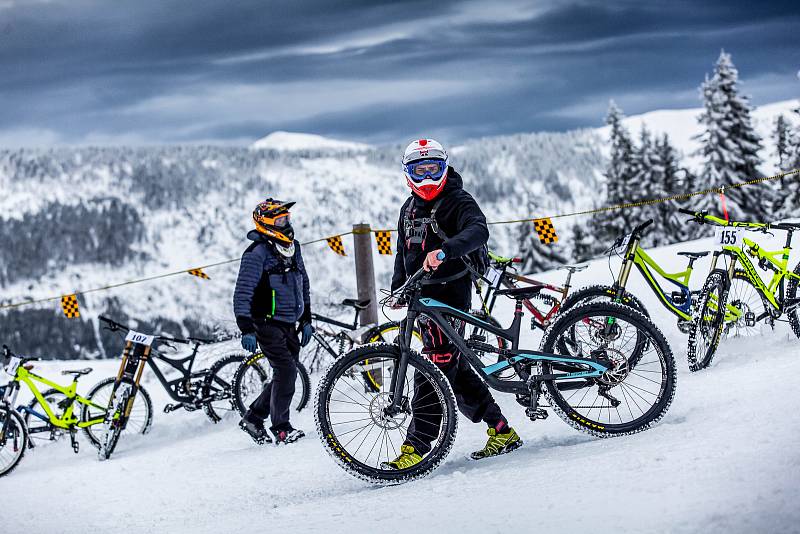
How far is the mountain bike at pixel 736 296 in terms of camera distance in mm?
6285

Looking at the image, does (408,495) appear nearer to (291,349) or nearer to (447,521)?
(447,521)

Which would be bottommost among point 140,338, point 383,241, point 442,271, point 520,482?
point 520,482

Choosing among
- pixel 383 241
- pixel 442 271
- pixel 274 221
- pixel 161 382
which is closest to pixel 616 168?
pixel 383 241

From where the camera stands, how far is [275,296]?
6.14 metres

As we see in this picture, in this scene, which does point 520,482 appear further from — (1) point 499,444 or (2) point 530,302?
(2) point 530,302

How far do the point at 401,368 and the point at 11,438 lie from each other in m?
5.39

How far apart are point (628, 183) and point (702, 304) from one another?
27535mm

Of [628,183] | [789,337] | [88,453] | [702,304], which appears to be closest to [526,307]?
[702,304]

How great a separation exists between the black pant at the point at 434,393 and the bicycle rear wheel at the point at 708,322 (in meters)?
2.67

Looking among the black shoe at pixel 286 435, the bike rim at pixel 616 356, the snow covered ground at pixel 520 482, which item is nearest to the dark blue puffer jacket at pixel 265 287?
the black shoe at pixel 286 435

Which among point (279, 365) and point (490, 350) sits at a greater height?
point (490, 350)

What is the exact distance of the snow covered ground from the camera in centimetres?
283

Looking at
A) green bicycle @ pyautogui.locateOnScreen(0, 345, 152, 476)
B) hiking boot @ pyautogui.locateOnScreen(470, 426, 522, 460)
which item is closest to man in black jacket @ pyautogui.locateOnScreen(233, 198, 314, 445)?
hiking boot @ pyautogui.locateOnScreen(470, 426, 522, 460)

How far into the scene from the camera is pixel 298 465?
543cm
